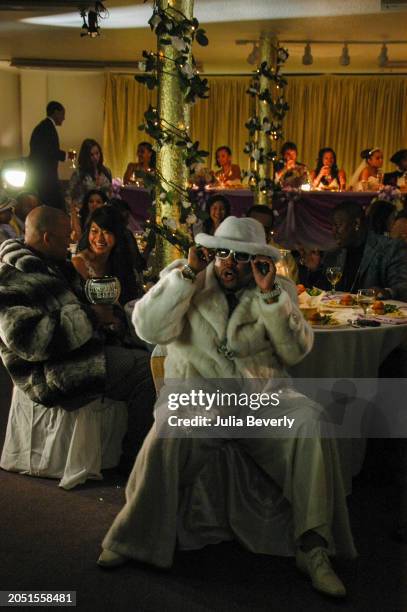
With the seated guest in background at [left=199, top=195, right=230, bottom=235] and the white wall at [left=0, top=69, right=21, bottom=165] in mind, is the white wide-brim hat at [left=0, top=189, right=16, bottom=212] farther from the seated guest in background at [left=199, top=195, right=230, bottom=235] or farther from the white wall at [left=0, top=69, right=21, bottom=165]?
the white wall at [left=0, top=69, right=21, bottom=165]

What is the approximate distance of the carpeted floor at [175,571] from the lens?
226 centimetres

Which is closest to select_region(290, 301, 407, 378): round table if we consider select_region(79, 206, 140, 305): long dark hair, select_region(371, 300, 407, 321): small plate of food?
select_region(371, 300, 407, 321): small plate of food

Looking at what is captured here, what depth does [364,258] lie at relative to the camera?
4102mm

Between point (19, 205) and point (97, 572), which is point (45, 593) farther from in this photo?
point (19, 205)

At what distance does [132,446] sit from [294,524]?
1.05 m

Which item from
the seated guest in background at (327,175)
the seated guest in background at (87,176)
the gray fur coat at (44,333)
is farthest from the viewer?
the seated guest in background at (327,175)

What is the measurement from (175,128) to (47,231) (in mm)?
1184

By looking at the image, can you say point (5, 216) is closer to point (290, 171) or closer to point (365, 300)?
point (365, 300)

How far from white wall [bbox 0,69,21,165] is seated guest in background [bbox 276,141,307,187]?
5.23 m

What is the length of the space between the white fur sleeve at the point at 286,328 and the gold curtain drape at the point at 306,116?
1050 centimetres

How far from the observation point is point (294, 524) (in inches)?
95.0

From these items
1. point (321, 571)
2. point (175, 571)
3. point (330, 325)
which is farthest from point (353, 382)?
point (175, 571)

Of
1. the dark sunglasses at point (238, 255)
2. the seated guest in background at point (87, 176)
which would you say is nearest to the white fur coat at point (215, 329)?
the dark sunglasses at point (238, 255)

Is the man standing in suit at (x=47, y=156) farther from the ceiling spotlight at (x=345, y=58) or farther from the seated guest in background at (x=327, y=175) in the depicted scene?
the ceiling spotlight at (x=345, y=58)
